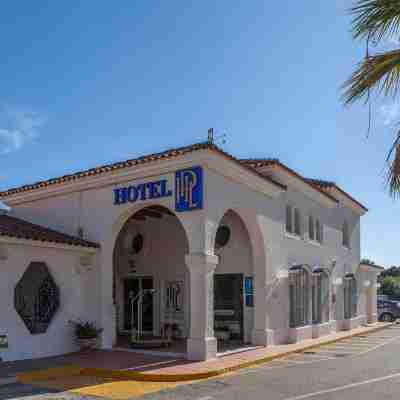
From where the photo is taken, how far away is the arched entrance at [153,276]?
17.6 metres

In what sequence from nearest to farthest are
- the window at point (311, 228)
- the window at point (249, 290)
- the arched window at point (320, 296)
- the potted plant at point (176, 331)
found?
the window at point (249, 290), the potted plant at point (176, 331), the arched window at point (320, 296), the window at point (311, 228)

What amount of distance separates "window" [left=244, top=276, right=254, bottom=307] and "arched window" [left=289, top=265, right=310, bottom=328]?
1.88 meters

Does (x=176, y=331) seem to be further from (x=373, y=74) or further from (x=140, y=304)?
(x=373, y=74)

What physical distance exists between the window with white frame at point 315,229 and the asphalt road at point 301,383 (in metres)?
6.55

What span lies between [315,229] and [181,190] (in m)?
9.20

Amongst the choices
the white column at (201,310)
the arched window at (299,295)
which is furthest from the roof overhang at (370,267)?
the white column at (201,310)

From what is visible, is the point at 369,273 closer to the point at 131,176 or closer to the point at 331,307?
the point at 331,307

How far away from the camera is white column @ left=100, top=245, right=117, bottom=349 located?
1440 centimetres

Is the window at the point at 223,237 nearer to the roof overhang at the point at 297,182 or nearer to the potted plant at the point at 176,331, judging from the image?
the roof overhang at the point at 297,182

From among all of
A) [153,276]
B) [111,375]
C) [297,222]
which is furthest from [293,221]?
[111,375]

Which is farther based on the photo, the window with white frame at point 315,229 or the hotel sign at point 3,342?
the window with white frame at point 315,229

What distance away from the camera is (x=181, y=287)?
1773 centimetres

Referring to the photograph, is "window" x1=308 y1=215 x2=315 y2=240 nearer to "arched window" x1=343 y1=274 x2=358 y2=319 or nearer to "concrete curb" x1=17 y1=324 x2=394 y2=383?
"arched window" x1=343 y1=274 x2=358 y2=319

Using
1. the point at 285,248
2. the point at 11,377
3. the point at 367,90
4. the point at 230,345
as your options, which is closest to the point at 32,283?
the point at 11,377
